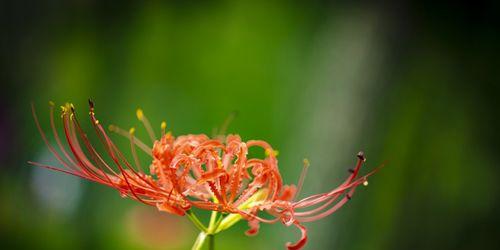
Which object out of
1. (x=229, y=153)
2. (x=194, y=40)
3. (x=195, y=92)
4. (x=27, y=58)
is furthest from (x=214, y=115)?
(x=229, y=153)

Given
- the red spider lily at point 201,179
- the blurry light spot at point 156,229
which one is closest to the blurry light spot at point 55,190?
the blurry light spot at point 156,229

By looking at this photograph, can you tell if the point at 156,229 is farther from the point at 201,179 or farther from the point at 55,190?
the point at 201,179

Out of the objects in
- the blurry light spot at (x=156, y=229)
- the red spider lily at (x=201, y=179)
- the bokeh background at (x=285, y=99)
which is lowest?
the red spider lily at (x=201, y=179)

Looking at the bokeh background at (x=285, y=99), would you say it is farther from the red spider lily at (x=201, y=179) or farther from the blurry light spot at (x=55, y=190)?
the red spider lily at (x=201, y=179)

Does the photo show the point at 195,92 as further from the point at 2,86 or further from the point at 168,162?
the point at 168,162

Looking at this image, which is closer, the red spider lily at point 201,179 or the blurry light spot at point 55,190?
the red spider lily at point 201,179

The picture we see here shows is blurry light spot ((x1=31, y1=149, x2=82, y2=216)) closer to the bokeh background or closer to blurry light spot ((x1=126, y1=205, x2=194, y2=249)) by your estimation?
the bokeh background

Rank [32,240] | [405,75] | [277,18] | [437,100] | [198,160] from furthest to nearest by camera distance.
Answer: [277,18], [32,240], [437,100], [405,75], [198,160]

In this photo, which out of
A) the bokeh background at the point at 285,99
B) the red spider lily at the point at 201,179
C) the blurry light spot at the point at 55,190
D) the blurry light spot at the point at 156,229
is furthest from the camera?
the blurry light spot at the point at 156,229
